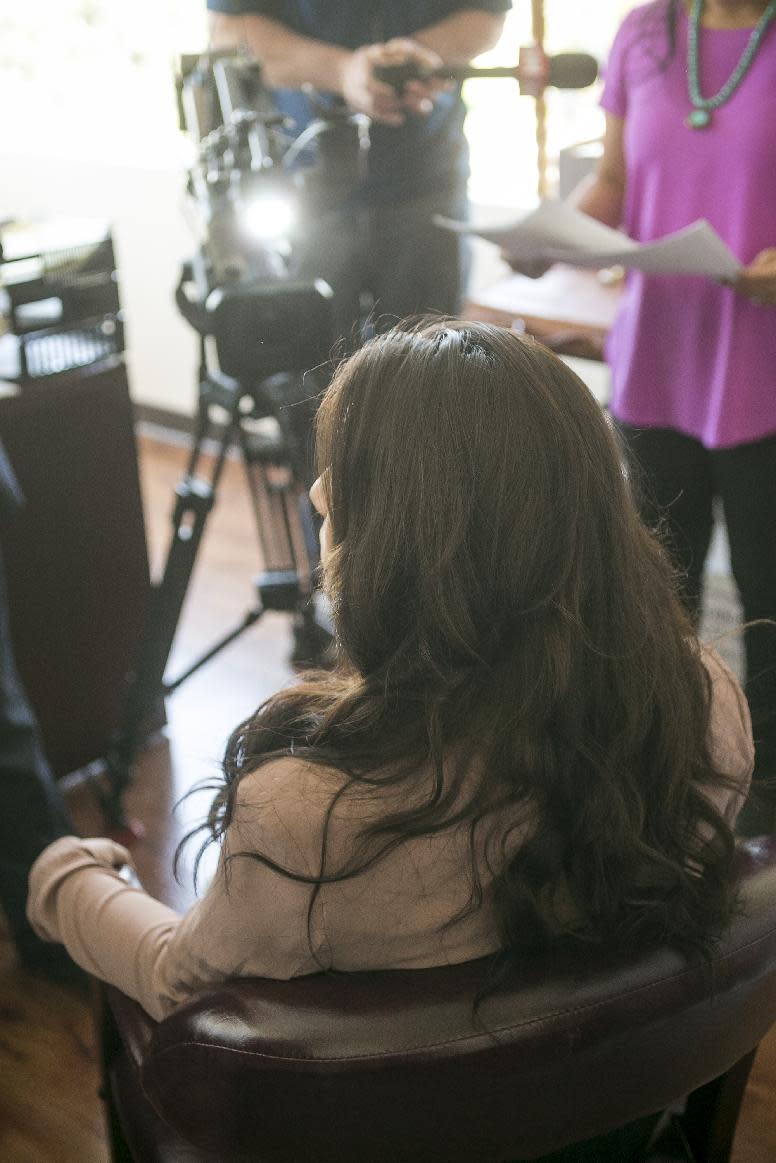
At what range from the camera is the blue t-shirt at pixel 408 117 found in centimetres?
190

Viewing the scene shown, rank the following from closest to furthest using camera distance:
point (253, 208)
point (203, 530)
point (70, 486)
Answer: point (253, 208), point (203, 530), point (70, 486)

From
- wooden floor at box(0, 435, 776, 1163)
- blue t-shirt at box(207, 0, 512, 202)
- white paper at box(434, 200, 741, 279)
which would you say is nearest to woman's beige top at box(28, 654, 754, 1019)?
wooden floor at box(0, 435, 776, 1163)

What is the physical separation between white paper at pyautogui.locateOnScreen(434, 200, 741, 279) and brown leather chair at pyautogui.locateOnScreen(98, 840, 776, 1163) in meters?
0.77

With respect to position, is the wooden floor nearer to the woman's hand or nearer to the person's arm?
the woman's hand

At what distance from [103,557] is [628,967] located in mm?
1499

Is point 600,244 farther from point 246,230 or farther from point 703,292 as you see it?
point 246,230

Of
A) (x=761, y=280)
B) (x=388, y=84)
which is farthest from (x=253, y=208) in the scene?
(x=761, y=280)

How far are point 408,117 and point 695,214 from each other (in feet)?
2.40

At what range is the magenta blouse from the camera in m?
1.38

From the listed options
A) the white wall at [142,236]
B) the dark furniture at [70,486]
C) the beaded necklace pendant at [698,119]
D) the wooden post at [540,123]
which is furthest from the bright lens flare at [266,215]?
the white wall at [142,236]

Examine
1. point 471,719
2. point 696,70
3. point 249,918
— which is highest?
point 696,70

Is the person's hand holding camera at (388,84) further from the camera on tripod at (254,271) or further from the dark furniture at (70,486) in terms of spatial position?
the dark furniture at (70,486)

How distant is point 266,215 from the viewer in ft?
4.86

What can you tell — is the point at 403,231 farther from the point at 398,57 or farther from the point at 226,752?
the point at 226,752
